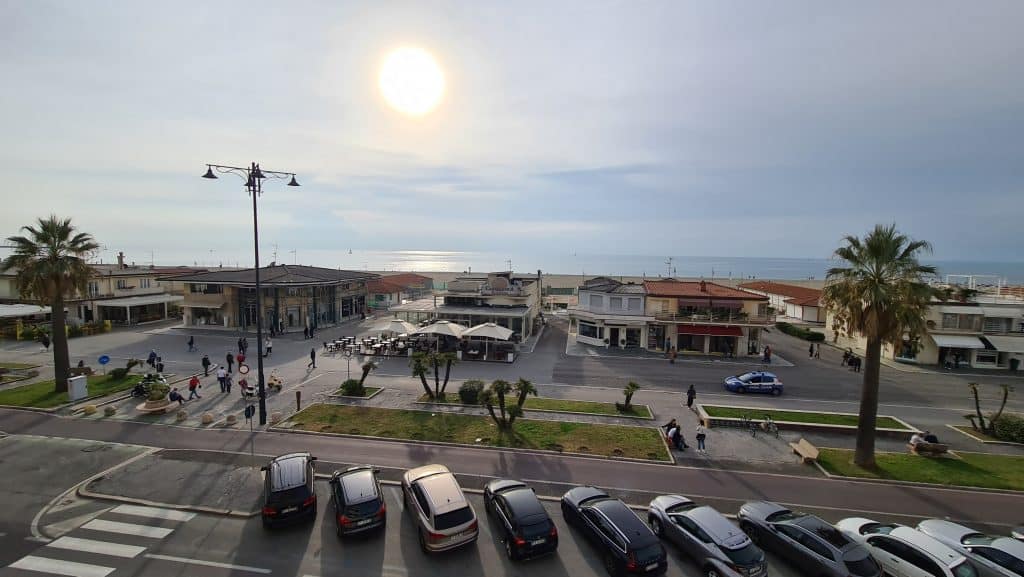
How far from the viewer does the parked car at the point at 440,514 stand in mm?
11477

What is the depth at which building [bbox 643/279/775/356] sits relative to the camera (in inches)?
1494

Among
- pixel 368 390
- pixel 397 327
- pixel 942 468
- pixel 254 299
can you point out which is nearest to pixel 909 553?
pixel 942 468

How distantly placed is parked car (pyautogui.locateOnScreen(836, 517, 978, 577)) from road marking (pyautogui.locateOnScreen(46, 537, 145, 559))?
18334 millimetres

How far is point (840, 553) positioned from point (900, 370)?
31.5 m

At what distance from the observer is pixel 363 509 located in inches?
483

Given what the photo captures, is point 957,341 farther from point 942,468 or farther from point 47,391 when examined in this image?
point 47,391

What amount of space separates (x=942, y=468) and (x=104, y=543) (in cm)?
2768

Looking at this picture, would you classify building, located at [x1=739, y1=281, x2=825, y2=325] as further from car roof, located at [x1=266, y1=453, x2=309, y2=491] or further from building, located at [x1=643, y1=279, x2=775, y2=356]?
car roof, located at [x1=266, y1=453, x2=309, y2=491]

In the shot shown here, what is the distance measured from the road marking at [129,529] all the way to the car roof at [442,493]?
7088mm

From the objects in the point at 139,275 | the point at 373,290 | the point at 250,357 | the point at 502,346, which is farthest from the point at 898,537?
the point at 139,275

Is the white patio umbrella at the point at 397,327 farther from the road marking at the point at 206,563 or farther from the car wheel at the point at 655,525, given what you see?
the car wheel at the point at 655,525

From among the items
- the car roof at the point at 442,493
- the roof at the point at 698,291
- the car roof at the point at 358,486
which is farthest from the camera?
the roof at the point at 698,291

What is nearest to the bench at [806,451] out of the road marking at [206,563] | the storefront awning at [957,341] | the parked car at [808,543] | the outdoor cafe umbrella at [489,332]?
the parked car at [808,543]

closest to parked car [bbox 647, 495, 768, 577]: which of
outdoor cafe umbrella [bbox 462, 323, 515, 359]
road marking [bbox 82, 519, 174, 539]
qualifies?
road marking [bbox 82, 519, 174, 539]
